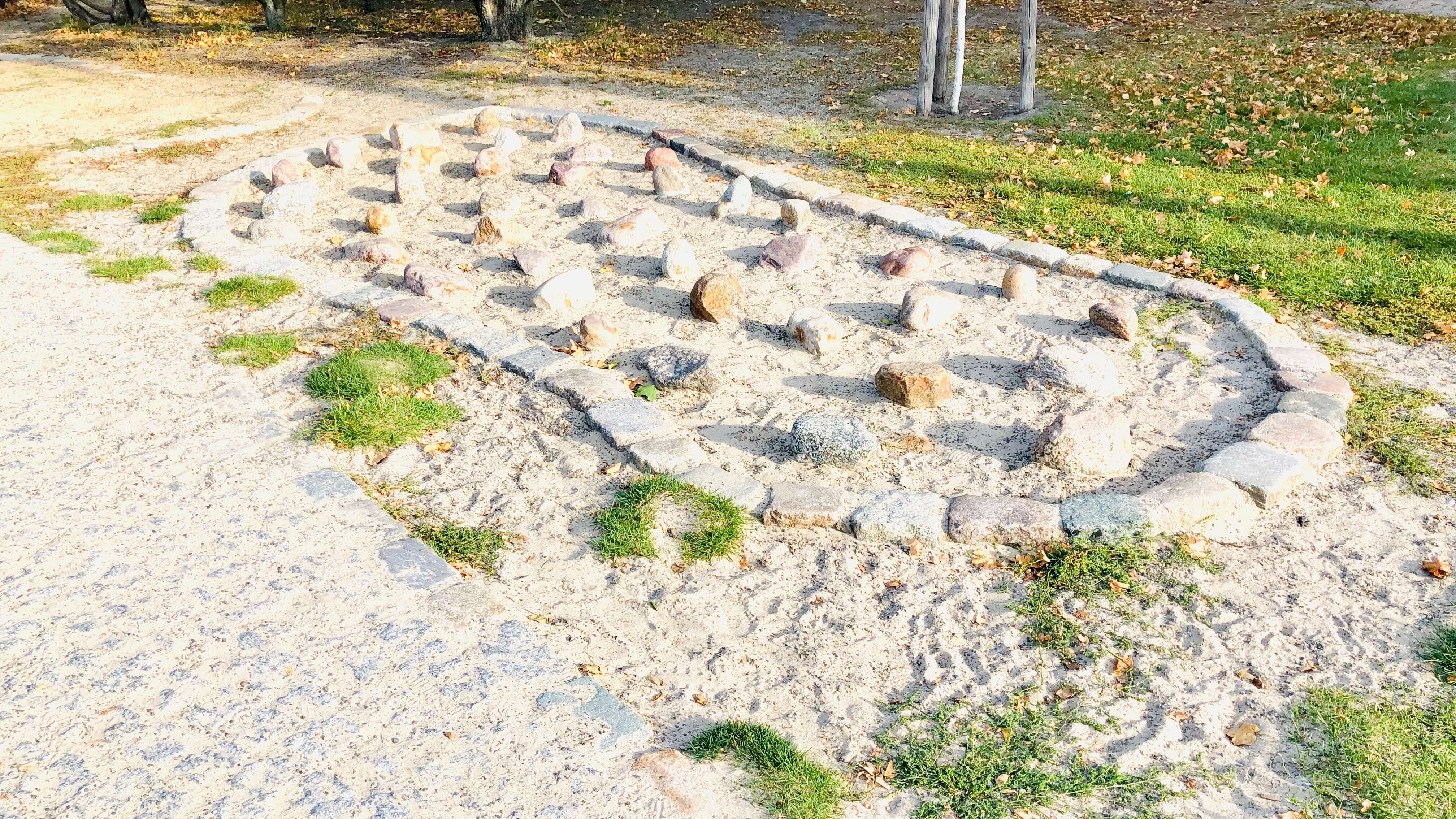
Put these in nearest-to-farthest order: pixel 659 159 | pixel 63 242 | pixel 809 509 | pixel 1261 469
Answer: pixel 809 509
pixel 1261 469
pixel 63 242
pixel 659 159

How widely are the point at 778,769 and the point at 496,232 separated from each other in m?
4.00

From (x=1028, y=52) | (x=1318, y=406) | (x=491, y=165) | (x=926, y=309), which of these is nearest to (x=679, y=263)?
(x=926, y=309)

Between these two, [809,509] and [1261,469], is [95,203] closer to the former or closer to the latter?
[809,509]

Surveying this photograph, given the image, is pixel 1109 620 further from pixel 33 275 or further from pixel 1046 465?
pixel 33 275

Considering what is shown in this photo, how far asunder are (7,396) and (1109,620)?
410cm

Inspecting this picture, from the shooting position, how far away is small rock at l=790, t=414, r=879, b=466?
3.79m

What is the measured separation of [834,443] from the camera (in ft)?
12.5

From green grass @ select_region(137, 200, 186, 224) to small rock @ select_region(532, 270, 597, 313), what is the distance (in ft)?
8.46

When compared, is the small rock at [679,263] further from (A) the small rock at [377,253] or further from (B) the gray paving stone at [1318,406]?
(B) the gray paving stone at [1318,406]

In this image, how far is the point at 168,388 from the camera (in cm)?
420

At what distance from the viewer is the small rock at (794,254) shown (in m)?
5.46

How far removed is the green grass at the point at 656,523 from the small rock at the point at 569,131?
459cm

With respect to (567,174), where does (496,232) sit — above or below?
below

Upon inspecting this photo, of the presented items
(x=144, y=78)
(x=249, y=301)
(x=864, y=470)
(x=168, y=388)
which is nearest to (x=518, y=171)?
(x=249, y=301)
